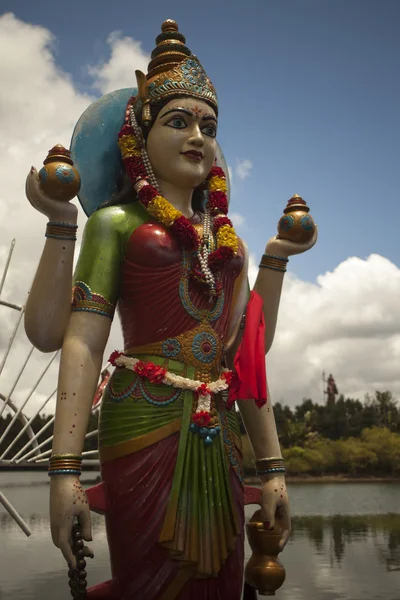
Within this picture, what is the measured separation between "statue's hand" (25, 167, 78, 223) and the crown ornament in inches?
22.7

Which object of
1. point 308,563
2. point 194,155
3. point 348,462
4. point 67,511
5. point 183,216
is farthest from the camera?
point 348,462

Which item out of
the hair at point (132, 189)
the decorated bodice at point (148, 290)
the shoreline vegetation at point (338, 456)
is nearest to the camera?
the decorated bodice at point (148, 290)

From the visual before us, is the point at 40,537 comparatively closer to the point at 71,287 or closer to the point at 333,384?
the point at 71,287

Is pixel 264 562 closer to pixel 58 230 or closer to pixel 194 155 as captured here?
pixel 58 230

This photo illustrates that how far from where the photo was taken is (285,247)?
2.92m

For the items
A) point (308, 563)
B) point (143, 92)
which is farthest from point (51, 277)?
point (308, 563)

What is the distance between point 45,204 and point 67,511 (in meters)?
1.05

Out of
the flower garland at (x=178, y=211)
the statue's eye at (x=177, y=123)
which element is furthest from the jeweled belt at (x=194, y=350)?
the statue's eye at (x=177, y=123)

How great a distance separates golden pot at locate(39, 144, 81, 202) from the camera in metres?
2.33

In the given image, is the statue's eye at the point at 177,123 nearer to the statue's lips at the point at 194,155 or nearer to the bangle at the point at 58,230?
the statue's lips at the point at 194,155

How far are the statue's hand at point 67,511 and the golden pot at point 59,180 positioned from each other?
38.1 inches

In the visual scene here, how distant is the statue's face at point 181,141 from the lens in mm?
2674

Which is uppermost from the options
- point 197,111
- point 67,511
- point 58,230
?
point 197,111

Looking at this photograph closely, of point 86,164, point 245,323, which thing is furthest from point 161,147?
point 245,323
